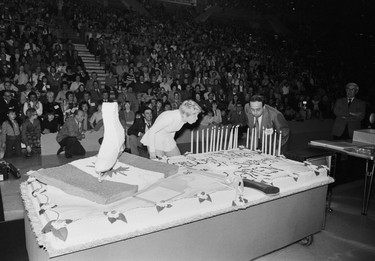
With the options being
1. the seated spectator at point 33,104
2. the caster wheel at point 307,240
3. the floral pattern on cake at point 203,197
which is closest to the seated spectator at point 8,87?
the seated spectator at point 33,104

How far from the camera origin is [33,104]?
782cm

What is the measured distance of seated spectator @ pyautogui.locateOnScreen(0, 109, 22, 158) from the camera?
22.6 ft

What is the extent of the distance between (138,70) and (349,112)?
6.76 meters

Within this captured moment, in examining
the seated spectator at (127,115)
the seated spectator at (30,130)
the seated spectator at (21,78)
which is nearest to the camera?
the seated spectator at (30,130)

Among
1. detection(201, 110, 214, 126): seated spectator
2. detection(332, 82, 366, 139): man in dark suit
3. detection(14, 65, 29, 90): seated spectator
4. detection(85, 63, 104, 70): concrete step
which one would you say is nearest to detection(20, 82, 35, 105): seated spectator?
detection(14, 65, 29, 90): seated spectator

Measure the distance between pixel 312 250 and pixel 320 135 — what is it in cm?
782

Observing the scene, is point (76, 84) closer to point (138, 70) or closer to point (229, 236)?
point (138, 70)

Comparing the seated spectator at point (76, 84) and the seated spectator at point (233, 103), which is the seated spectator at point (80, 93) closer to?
the seated spectator at point (76, 84)

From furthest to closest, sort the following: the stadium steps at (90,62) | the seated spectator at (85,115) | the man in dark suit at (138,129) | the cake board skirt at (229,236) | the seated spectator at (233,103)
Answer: the stadium steps at (90,62) < the seated spectator at (233,103) < the seated spectator at (85,115) < the man in dark suit at (138,129) < the cake board skirt at (229,236)

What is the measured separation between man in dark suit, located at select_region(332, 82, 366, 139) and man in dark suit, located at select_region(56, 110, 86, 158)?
16.5 ft

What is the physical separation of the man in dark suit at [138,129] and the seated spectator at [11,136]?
221cm

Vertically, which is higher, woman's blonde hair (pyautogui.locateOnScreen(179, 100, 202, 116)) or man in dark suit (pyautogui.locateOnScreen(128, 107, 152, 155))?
woman's blonde hair (pyautogui.locateOnScreen(179, 100, 202, 116))

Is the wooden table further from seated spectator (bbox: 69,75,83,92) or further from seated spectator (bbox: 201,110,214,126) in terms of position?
seated spectator (bbox: 69,75,83,92)

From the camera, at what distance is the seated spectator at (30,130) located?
7105mm
